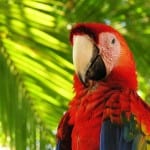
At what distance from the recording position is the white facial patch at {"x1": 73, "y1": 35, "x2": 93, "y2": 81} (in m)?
2.99

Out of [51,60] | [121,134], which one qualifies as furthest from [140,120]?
[51,60]

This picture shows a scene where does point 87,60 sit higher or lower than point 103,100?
higher

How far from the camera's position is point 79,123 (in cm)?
295

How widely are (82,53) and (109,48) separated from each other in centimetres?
11

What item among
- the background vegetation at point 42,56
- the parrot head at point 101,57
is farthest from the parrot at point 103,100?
the background vegetation at point 42,56

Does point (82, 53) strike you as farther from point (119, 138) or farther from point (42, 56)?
point (42, 56)

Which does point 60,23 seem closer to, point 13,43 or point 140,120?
point 13,43

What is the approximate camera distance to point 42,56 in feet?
11.1

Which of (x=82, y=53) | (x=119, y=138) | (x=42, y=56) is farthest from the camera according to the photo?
(x=42, y=56)

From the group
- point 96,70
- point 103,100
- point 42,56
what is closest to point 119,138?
point 103,100

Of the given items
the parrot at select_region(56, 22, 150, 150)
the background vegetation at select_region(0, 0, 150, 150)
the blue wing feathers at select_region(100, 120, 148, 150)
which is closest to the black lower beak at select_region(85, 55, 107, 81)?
the parrot at select_region(56, 22, 150, 150)

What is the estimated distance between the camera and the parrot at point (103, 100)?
287cm

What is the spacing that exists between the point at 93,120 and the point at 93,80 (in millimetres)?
160

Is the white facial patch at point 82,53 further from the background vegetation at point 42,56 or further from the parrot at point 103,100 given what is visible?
the background vegetation at point 42,56
